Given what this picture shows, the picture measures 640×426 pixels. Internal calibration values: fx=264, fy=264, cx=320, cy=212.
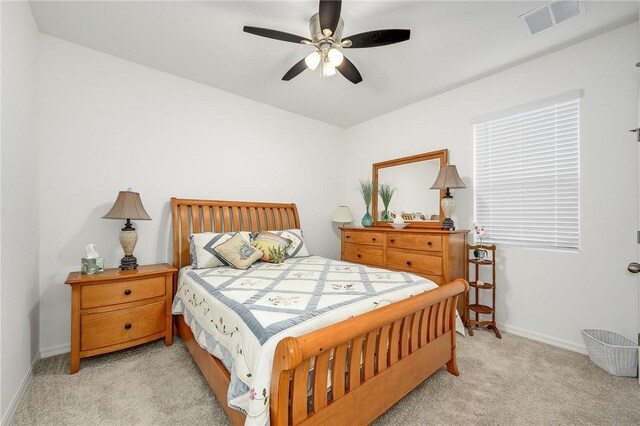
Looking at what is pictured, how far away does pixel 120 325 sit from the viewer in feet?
7.09

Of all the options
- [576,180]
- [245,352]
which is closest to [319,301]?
[245,352]

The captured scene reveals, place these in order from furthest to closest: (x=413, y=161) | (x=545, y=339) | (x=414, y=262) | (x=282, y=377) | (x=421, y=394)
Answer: (x=413, y=161)
(x=414, y=262)
(x=545, y=339)
(x=421, y=394)
(x=282, y=377)

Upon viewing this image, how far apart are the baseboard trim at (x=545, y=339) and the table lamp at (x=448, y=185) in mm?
1170

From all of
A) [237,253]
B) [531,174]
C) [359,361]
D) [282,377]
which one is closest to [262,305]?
[282,377]

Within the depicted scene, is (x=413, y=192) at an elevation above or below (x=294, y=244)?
above

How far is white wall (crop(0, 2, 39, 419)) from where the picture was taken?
1.55m

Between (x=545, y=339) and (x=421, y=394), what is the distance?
5.45 feet

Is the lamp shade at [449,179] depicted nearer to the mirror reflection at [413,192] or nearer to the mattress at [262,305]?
the mirror reflection at [413,192]

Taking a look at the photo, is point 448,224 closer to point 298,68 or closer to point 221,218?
point 298,68

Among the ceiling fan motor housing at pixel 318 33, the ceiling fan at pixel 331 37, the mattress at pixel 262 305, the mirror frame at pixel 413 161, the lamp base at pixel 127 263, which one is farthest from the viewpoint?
the mirror frame at pixel 413 161

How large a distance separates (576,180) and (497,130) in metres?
0.88

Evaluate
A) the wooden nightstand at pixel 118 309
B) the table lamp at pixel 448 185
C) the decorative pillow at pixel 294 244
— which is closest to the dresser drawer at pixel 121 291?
the wooden nightstand at pixel 118 309

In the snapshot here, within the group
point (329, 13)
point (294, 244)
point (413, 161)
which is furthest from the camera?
point (413, 161)

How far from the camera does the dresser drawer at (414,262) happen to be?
2.79 metres
